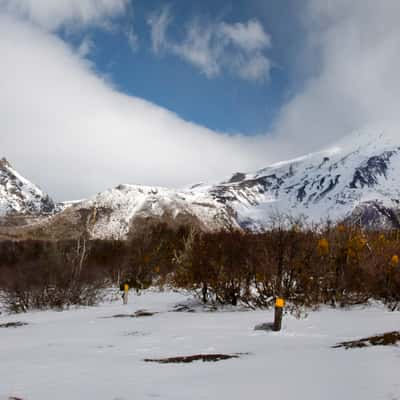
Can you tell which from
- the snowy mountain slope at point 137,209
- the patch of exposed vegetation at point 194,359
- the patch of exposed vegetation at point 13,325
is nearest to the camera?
the patch of exposed vegetation at point 194,359

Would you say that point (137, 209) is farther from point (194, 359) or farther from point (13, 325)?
point (194, 359)

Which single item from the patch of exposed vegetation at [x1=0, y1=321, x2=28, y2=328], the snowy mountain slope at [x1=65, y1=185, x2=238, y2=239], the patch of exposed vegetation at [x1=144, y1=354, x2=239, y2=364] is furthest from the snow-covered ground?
the snowy mountain slope at [x1=65, y1=185, x2=238, y2=239]

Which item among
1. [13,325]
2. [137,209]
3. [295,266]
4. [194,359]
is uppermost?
[137,209]

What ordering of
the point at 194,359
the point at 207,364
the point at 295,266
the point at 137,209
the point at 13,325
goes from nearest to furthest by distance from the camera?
the point at 207,364, the point at 194,359, the point at 295,266, the point at 13,325, the point at 137,209

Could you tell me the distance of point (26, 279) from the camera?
22.8 meters

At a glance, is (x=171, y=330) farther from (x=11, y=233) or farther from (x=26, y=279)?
(x=11, y=233)

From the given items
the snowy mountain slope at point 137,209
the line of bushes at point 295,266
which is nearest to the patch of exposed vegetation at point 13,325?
the line of bushes at point 295,266

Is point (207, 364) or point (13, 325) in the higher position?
point (207, 364)

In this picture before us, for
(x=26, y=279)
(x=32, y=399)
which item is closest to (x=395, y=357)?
(x=32, y=399)

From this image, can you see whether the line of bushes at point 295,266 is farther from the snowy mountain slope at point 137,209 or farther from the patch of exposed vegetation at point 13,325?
the snowy mountain slope at point 137,209

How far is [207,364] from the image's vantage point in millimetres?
7133

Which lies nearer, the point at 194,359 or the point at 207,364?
the point at 207,364

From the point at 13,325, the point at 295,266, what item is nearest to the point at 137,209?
the point at 13,325

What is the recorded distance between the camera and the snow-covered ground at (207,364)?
529cm
